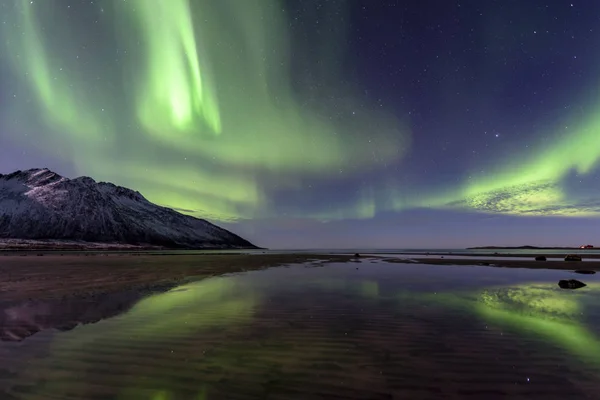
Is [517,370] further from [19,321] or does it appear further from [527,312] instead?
[19,321]

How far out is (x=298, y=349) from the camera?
29.3 ft

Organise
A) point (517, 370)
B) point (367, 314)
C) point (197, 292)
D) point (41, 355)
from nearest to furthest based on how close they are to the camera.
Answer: point (517, 370)
point (41, 355)
point (367, 314)
point (197, 292)

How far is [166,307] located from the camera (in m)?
15.1

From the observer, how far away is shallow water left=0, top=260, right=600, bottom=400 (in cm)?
636

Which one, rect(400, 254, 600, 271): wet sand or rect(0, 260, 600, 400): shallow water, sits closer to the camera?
rect(0, 260, 600, 400): shallow water

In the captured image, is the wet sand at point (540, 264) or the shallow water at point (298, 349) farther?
the wet sand at point (540, 264)

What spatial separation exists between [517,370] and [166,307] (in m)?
13.8

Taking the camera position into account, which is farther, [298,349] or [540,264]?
[540,264]

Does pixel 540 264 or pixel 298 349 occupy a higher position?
pixel 540 264

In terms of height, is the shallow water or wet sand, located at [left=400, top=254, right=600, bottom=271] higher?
wet sand, located at [left=400, top=254, right=600, bottom=271]

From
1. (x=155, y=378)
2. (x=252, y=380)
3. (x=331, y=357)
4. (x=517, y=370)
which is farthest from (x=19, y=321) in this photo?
(x=517, y=370)

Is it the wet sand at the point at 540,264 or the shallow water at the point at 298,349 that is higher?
the wet sand at the point at 540,264

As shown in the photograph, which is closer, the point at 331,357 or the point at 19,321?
the point at 331,357

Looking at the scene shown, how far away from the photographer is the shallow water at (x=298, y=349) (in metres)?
6.36
